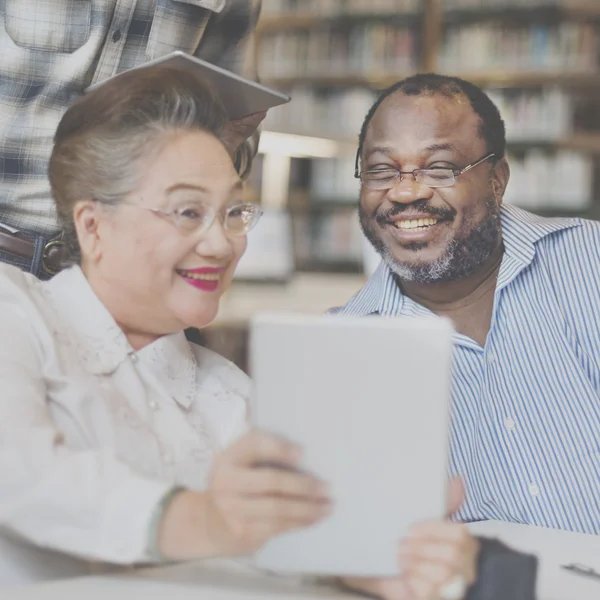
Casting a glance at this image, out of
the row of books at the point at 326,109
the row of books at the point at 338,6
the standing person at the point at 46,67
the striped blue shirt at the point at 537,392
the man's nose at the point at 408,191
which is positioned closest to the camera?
the standing person at the point at 46,67

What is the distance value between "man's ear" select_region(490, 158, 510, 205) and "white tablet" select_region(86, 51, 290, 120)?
2.44 feet

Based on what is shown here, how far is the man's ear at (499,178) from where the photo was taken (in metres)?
1.85

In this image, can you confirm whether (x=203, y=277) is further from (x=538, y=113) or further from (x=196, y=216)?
(x=538, y=113)

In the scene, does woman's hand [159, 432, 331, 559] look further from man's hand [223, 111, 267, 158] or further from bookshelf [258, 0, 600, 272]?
bookshelf [258, 0, 600, 272]

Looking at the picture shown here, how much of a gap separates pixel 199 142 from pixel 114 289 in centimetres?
20

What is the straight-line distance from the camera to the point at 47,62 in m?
1.36

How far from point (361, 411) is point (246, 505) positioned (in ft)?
0.43

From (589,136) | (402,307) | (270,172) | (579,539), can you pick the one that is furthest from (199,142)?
(589,136)

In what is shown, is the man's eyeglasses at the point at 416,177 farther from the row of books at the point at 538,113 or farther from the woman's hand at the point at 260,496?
the row of books at the point at 538,113

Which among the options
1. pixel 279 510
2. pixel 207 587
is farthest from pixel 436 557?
pixel 207 587

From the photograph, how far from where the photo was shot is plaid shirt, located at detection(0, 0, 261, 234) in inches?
53.4

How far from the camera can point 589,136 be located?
15.3 ft

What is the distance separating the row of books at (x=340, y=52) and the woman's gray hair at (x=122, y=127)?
13.2 ft

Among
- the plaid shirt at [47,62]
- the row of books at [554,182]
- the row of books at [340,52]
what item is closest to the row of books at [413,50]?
the row of books at [340,52]
